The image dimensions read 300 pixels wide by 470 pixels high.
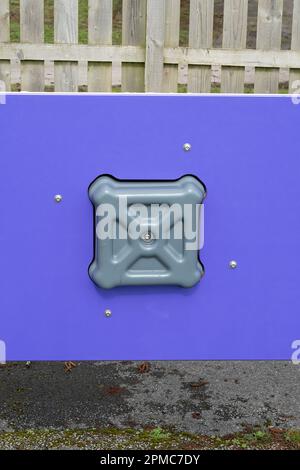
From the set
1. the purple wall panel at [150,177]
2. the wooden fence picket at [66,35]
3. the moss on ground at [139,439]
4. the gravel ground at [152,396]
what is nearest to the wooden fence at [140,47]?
the wooden fence picket at [66,35]

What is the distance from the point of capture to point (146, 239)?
1.58m

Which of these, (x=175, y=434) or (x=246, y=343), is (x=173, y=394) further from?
(x=246, y=343)

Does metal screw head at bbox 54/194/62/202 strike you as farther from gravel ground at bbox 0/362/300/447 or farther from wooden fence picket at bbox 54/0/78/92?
wooden fence picket at bbox 54/0/78/92

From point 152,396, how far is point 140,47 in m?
1.93

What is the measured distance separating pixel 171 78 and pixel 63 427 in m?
2.10

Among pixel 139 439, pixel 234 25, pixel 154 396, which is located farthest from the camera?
pixel 234 25

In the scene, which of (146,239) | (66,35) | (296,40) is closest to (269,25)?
(296,40)

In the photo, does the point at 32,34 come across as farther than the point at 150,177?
Yes

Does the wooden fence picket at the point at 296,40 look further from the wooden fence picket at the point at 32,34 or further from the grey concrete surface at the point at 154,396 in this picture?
the grey concrete surface at the point at 154,396

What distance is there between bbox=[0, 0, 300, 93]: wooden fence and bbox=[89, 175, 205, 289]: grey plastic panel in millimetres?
2264

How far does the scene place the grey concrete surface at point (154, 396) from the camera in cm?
231

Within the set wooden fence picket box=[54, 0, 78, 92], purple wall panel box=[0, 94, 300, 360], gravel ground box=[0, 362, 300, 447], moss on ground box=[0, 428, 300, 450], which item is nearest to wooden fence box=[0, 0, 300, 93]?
wooden fence picket box=[54, 0, 78, 92]

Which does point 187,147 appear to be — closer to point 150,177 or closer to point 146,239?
point 150,177
